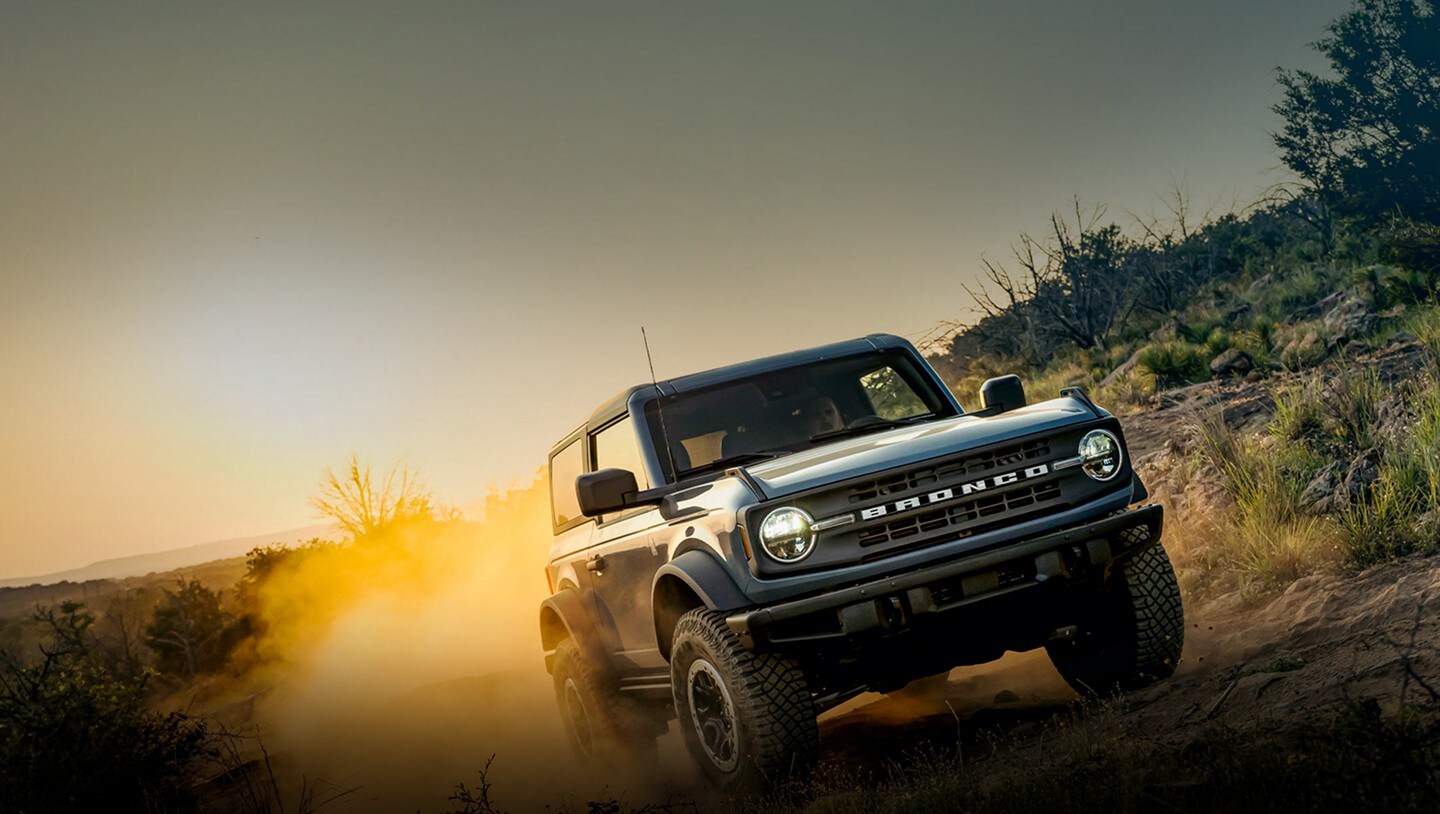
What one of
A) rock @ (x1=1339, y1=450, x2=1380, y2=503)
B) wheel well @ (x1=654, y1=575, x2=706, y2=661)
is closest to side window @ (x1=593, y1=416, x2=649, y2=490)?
wheel well @ (x1=654, y1=575, x2=706, y2=661)

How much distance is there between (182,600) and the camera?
45.1 m

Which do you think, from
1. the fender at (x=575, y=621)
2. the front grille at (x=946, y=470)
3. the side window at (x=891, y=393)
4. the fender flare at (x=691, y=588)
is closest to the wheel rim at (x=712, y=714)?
the fender flare at (x=691, y=588)

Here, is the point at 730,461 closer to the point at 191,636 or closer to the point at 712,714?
the point at 712,714

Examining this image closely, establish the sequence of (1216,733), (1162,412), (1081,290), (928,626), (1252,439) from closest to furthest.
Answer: (1216,733), (928,626), (1252,439), (1162,412), (1081,290)

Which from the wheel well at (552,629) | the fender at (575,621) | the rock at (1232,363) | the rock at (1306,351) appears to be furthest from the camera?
the rock at (1232,363)

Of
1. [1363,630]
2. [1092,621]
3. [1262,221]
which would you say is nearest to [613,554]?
[1092,621]

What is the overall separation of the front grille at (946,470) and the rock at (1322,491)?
4044mm

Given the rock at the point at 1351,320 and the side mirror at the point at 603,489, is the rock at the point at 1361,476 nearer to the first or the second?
the side mirror at the point at 603,489

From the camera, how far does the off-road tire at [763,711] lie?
4.48 m

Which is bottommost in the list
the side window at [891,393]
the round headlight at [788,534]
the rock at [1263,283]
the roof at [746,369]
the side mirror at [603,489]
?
the round headlight at [788,534]

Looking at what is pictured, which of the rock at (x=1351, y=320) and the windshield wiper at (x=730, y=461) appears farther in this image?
the rock at (x=1351, y=320)

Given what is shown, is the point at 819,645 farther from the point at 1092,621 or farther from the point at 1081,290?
the point at 1081,290

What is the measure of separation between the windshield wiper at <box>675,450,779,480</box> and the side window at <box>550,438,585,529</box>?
1409mm

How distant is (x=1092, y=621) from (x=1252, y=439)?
5434 millimetres
